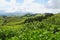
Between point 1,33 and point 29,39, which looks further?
point 1,33

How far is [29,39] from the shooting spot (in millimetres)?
36562

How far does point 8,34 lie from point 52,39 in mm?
31822

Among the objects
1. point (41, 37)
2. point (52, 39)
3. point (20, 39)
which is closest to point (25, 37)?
point (20, 39)

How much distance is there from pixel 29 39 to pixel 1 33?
24497 mm

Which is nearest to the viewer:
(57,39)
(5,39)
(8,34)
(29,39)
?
(57,39)

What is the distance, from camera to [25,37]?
3869 cm

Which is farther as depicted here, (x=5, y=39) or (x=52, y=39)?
(x=5, y=39)

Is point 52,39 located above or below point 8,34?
above

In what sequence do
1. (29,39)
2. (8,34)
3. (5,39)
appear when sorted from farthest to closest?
(8,34), (5,39), (29,39)

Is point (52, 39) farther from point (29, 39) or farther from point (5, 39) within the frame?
point (5, 39)

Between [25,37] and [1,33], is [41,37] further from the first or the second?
[1,33]

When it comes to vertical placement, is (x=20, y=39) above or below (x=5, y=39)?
above

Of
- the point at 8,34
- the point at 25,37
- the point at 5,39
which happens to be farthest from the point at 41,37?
the point at 8,34

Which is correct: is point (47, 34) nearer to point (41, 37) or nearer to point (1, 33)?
point (41, 37)
